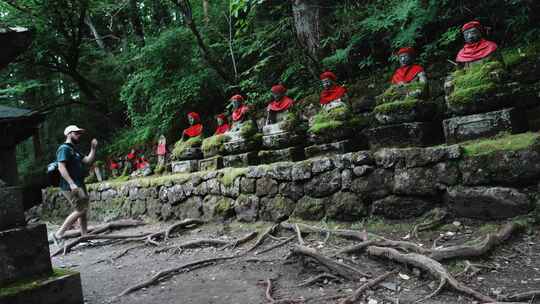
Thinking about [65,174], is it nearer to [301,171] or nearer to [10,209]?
[10,209]

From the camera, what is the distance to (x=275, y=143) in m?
6.05

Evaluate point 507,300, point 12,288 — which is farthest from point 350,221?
point 12,288

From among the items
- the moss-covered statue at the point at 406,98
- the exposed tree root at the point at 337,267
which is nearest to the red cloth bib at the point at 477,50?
the moss-covered statue at the point at 406,98

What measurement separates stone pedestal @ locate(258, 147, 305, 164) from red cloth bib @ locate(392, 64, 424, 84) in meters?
1.83

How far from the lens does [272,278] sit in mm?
3479

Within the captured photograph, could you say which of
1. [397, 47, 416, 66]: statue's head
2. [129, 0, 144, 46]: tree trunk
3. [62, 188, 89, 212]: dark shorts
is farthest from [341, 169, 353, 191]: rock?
[129, 0, 144, 46]: tree trunk

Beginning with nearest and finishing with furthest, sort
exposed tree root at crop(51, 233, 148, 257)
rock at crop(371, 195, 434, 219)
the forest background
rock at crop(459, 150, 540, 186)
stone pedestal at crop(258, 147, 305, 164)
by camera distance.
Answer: rock at crop(459, 150, 540, 186)
rock at crop(371, 195, 434, 219)
stone pedestal at crop(258, 147, 305, 164)
exposed tree root at crop(51, 233, 148, 257)
the forest background

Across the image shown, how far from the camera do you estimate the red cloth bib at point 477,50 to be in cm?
446

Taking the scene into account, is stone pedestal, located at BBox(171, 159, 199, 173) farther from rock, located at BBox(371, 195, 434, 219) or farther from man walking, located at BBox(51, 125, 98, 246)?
rock, located at BBox(371, 195, 434, 219)

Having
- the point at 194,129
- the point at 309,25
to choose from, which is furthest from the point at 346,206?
the point at 309,25

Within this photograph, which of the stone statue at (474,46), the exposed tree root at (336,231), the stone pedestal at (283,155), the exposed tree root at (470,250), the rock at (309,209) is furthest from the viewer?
the stone pedestal at (283,155)

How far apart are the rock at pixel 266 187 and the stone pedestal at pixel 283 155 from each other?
525 millimetres

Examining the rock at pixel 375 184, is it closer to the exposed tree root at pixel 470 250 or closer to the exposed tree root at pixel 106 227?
the exposed tree root at pixel 470 250

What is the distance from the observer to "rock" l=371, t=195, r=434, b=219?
4.12 metres
